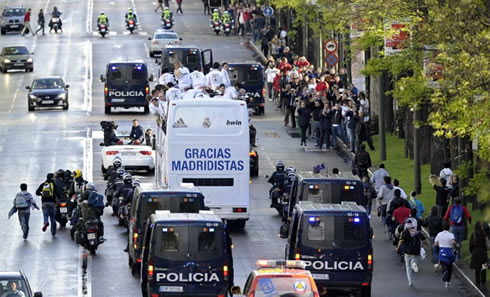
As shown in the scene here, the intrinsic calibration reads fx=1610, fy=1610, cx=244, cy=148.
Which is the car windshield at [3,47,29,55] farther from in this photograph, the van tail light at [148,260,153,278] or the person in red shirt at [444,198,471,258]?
the van tail light at [148,260,153,278]

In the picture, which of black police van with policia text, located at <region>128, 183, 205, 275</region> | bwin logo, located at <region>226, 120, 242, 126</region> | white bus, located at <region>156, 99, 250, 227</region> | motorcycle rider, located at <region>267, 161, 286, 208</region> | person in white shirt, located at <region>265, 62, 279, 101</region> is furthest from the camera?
person in white shirt, located at <region>265, 62, 279, 101</region>

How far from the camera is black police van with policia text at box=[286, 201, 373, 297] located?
100ft

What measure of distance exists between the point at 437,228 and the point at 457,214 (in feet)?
1.77

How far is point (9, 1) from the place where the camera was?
117750mm

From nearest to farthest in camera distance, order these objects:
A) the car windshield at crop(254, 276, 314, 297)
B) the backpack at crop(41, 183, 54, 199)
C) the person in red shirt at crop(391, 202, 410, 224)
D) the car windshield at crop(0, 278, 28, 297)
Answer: the car windshield at crop(254, 276, 314, 297), the car windshield at crop(0, 278, 28, 297), the person in red shirt at crop(391, 202, 410, 224), the backpack at crop(41, 183, 54, 199)

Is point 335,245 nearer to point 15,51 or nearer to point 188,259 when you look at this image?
point 188,259

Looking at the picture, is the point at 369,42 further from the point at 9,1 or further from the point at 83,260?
the point at 9,1

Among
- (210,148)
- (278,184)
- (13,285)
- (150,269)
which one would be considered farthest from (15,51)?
(13,285)

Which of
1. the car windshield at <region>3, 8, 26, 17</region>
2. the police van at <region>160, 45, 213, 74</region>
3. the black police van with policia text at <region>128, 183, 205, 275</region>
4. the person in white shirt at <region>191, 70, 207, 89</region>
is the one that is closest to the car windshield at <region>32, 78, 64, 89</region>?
the police van at <region>160, 45, 213, 74</region>

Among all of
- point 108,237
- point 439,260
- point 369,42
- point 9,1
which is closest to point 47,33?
point 9,1

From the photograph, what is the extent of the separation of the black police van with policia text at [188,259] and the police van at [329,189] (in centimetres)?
700

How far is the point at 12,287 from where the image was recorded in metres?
24.9

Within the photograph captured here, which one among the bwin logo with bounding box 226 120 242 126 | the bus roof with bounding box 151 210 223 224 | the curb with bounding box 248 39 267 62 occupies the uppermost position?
the bus roof with bounding box 151 210 223 224

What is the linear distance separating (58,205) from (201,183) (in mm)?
3716
